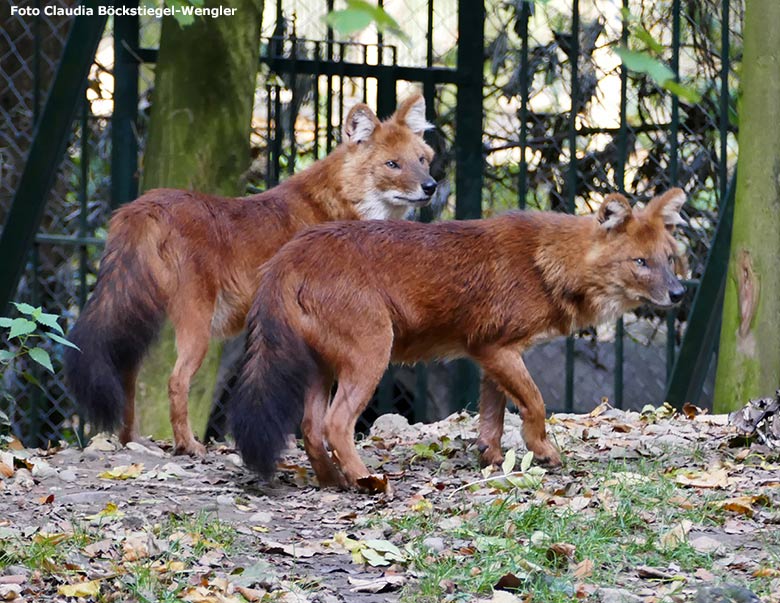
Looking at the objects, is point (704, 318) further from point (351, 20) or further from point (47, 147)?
point (351, 20)

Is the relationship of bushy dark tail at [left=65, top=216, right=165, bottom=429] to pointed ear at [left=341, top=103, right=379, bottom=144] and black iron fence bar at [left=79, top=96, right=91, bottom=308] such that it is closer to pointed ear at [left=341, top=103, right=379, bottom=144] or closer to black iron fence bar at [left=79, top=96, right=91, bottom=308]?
pointed ear at [left=341, top=103, right=379, bottom=144]

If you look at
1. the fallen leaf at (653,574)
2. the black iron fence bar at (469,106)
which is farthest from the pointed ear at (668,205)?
the fallen leaf at (653,574)

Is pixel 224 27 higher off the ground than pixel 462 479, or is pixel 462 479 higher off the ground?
pixel 224 27

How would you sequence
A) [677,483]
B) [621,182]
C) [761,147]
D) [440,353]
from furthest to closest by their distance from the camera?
1. [621,182]
2. [761,147]
3. [440,353]
4. [677,483]

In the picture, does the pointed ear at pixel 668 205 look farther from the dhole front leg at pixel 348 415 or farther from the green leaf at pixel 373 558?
the green leaf at pixel 373 558

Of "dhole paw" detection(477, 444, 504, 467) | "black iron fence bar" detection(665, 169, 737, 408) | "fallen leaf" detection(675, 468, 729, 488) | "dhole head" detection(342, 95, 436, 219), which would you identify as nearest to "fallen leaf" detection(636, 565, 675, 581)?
"fallen leaf" detection(675, 468, 729, 488)

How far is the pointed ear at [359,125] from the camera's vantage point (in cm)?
707

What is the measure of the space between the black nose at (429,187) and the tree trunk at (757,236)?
1.81 m

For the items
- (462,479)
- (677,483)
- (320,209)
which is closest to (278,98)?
(320,209)

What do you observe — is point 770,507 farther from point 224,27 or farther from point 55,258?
point 55,258

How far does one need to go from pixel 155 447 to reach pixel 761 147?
3550 millimetres

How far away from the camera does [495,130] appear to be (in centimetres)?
876

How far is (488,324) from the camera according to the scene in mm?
5449

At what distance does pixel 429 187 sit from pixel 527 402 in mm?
2130
